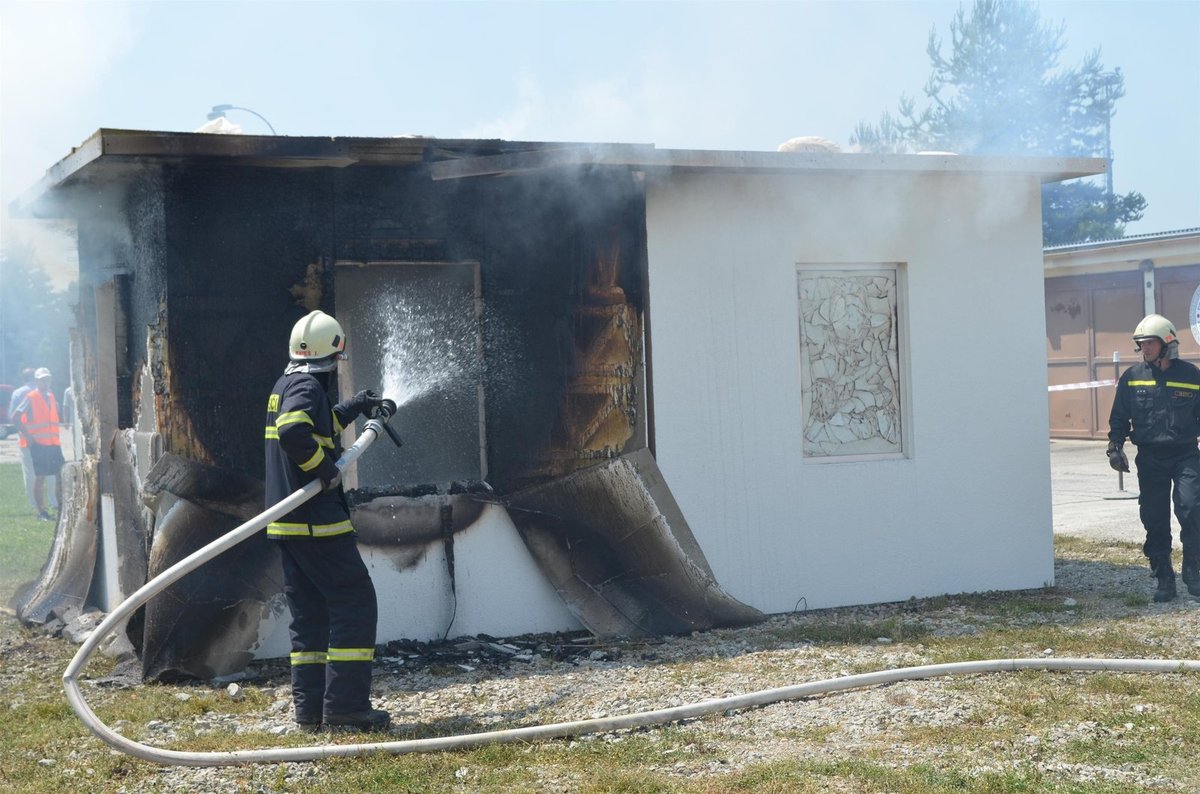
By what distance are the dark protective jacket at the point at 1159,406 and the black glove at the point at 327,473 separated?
572 cm

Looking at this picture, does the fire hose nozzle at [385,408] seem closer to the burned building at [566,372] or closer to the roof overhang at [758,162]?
the burned building at [566,372]

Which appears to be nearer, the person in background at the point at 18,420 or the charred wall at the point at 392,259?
the charred wall at the point at 392,259

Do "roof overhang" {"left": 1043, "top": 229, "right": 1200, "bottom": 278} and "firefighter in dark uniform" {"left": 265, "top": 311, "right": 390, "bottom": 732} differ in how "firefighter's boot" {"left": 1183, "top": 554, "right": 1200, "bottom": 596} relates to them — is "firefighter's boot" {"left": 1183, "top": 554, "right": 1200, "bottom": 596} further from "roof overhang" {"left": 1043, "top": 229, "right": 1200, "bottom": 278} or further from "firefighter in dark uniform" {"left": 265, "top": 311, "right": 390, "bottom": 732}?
"roof overhang" {"left": 1043, "top": 229, "right": 1200, "bottom": 278}

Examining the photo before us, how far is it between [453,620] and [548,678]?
120cm

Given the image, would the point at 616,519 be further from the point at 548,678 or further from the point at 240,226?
→ the point at 240,226

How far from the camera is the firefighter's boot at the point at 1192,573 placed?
29.2 feet

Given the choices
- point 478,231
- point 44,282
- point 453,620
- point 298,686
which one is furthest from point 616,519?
point 44,282

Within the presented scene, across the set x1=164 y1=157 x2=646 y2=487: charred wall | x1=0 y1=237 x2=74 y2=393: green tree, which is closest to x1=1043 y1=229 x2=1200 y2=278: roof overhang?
x1=164 y1=157 x2=646 y2=487: charred wall

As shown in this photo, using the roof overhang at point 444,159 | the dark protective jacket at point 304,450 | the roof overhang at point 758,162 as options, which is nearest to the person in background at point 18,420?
the roof overhang at point 444,159

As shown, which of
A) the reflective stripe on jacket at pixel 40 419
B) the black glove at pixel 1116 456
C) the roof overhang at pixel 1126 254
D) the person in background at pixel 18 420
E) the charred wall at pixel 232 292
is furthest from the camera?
the roof overhang at pixel 1126 254

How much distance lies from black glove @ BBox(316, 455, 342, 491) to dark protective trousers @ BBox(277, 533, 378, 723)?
0.92ft

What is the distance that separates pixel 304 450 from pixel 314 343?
58cm

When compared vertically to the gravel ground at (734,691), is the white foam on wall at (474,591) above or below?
above

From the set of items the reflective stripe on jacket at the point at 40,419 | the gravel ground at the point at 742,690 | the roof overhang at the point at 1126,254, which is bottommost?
the gravel ground at the point at 742,690
